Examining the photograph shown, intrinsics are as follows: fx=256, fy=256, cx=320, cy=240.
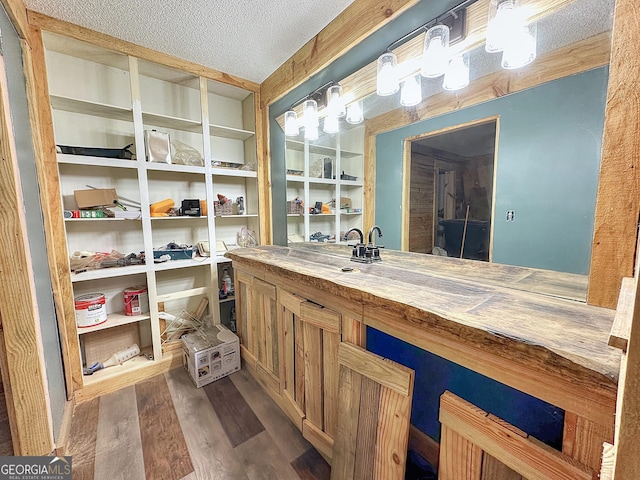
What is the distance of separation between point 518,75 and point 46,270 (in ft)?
8.59

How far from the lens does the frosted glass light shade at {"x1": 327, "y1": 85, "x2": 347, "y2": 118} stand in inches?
66.4

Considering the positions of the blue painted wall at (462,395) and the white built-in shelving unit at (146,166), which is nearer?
the blue painted wall at (462,395)

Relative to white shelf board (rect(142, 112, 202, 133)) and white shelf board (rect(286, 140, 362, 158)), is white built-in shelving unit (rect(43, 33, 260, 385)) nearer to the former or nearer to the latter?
white shelf board (rect(142, 112, 202, 133))

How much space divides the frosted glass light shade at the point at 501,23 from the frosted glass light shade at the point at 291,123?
1358 millimetres

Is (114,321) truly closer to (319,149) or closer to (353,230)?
(353,230)

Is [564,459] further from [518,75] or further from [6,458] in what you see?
[6,458]

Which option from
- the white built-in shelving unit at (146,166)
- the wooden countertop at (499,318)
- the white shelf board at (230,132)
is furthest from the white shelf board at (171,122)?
the wooden countertop at (499,318)

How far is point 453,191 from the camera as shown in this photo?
1.37m

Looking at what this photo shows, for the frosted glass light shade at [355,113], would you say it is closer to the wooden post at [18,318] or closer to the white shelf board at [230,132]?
the white shelf board at [230,132]

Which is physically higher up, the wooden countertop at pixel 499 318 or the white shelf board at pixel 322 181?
the white shelf board at pixel 322 181

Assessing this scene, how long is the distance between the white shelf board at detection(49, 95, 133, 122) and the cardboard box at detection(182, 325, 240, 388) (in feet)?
5.86

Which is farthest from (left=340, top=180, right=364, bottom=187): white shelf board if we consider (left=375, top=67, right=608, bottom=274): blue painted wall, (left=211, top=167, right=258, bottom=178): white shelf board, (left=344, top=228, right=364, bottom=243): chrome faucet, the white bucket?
the white bucket

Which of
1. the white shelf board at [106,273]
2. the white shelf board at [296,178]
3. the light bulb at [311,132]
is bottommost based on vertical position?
the white shelf board at [106,273]

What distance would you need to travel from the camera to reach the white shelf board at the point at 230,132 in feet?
7.40
